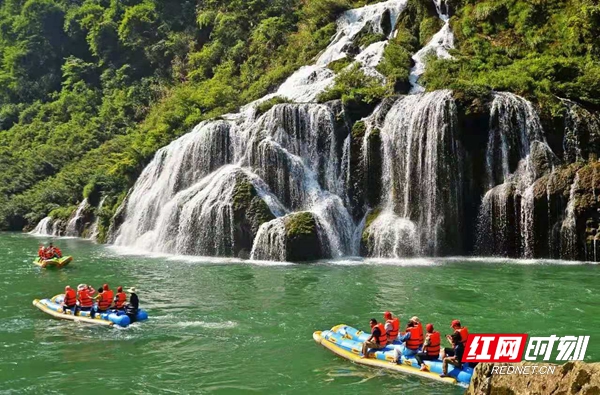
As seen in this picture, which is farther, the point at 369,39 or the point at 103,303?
the point at 369,39

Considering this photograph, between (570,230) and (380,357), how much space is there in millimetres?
15478

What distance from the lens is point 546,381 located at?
22.0 ft

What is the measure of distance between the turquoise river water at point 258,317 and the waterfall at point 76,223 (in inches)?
724

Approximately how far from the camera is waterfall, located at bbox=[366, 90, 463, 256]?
27.0m

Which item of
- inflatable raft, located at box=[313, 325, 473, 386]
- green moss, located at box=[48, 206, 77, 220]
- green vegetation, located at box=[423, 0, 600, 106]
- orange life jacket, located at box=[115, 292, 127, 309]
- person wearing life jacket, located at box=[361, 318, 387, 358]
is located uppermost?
green vegetation, located at box=[423, 0, 600, 106]

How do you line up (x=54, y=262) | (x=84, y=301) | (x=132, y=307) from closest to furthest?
1. (x=132, y=307)
2. (x=84, y=301)
3. (x=54, y=262)

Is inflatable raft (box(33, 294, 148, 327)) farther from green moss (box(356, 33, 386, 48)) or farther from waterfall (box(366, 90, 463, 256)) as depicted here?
green moss (box(356, 33, 386, 48))

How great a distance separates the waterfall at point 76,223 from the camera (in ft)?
143

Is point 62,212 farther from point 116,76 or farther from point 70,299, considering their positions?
point 70,299

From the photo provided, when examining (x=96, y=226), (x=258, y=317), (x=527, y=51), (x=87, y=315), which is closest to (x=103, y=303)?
(x=87, y=315)

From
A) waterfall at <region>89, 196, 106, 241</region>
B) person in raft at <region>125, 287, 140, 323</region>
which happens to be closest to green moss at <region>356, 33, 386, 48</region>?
waterfall at <region>89, 196, 106, 241</region>

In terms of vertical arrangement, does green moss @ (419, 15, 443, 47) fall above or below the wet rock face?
above

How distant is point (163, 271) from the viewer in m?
23.8

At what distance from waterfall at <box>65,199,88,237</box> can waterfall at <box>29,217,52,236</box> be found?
230cm
